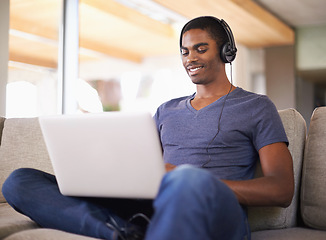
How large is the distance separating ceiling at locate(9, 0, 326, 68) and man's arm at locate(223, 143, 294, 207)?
9.47ft

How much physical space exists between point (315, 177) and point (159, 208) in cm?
77

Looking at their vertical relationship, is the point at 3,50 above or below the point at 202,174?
above

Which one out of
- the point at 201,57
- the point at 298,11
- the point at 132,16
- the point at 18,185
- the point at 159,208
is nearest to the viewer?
the point at 159,208

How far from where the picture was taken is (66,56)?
444 cm

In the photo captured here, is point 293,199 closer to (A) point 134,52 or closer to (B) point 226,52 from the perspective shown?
(B) point 226,52

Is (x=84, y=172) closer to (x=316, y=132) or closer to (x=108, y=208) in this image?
(x=108, y=208)

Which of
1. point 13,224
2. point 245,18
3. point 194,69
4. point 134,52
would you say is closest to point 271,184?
point 194,69

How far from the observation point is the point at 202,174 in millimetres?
1009

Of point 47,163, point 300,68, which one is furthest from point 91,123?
point 300,68

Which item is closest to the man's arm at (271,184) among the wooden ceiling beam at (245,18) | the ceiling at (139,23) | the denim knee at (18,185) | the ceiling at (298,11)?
the denim knee at (18,185)

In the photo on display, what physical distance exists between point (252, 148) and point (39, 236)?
0.73 meters

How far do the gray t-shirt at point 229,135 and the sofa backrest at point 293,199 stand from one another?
130 millimetres

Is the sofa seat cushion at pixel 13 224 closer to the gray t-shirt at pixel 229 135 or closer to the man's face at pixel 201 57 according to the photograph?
the gray t-shirt at pixel 229 135

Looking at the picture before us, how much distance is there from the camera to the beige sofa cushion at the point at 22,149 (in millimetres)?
2094
